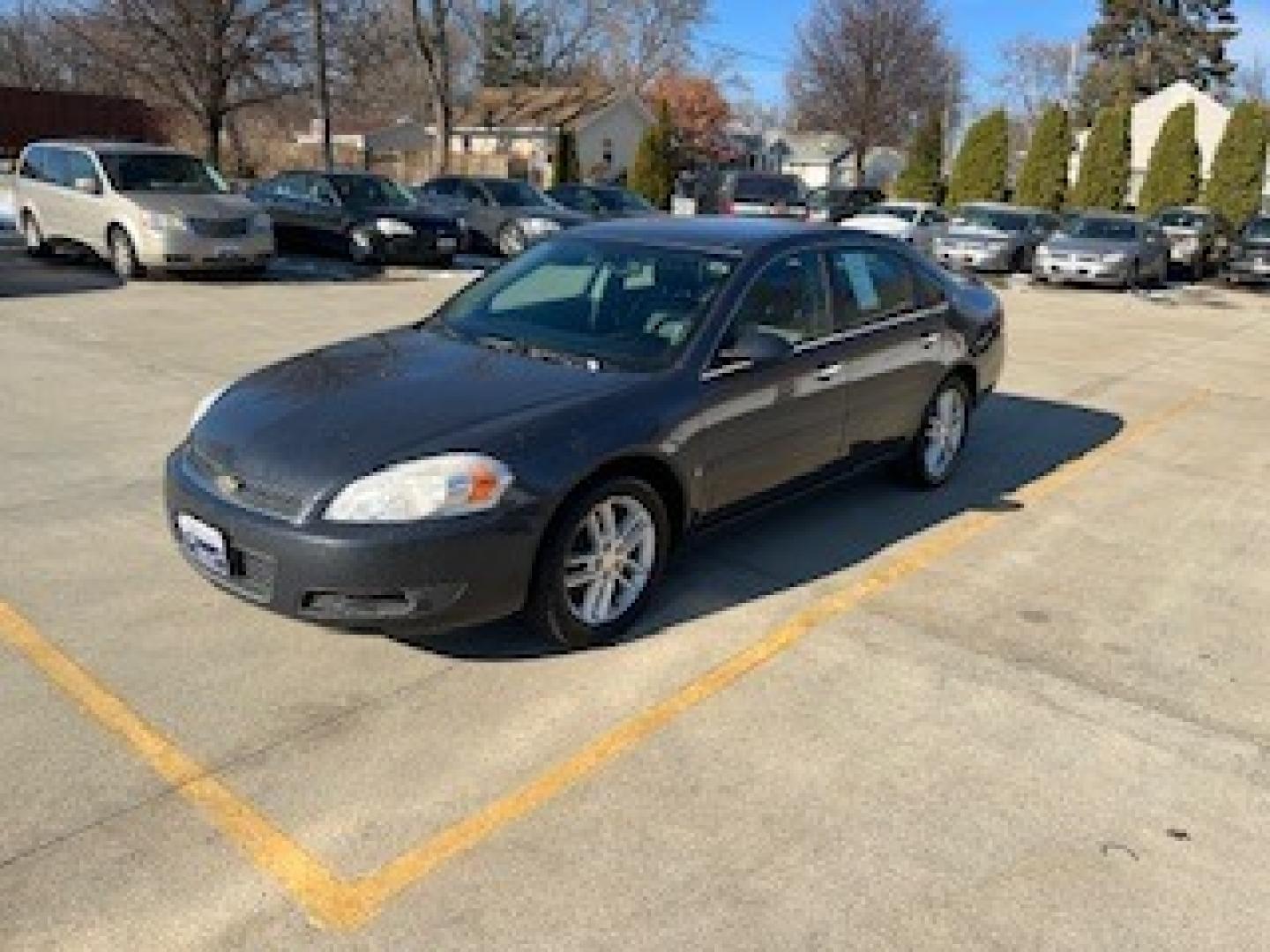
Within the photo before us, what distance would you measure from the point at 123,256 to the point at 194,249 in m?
0.92

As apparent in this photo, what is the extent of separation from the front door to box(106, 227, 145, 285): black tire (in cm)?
1083

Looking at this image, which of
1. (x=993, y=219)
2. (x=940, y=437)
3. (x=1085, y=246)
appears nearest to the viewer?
(x=940, y=437)

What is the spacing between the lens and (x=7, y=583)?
437 cm

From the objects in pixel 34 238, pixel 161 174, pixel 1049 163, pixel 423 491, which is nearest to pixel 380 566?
pixel 423 491

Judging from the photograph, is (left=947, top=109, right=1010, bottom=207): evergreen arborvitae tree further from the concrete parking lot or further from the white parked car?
the concrete parking lot

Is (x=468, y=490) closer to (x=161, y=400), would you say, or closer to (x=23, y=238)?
(x=161, y=400)

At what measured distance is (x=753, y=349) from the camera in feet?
14.4

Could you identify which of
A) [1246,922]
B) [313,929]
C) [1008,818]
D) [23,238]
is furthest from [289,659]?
[23,238]

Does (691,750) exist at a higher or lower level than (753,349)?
lower

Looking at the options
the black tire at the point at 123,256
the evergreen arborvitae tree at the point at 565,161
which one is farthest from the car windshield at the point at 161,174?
the evergreen arborvitae tree at the point at 565,161

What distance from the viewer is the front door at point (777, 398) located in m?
4.38

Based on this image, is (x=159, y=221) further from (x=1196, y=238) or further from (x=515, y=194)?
(x=1196, y=238)

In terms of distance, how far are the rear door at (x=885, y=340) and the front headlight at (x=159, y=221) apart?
10128 millimetres

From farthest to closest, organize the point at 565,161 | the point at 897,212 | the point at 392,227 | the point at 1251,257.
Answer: the point at 565,161, the point at 897,212, the point at 1251,257, the point at 392,227
